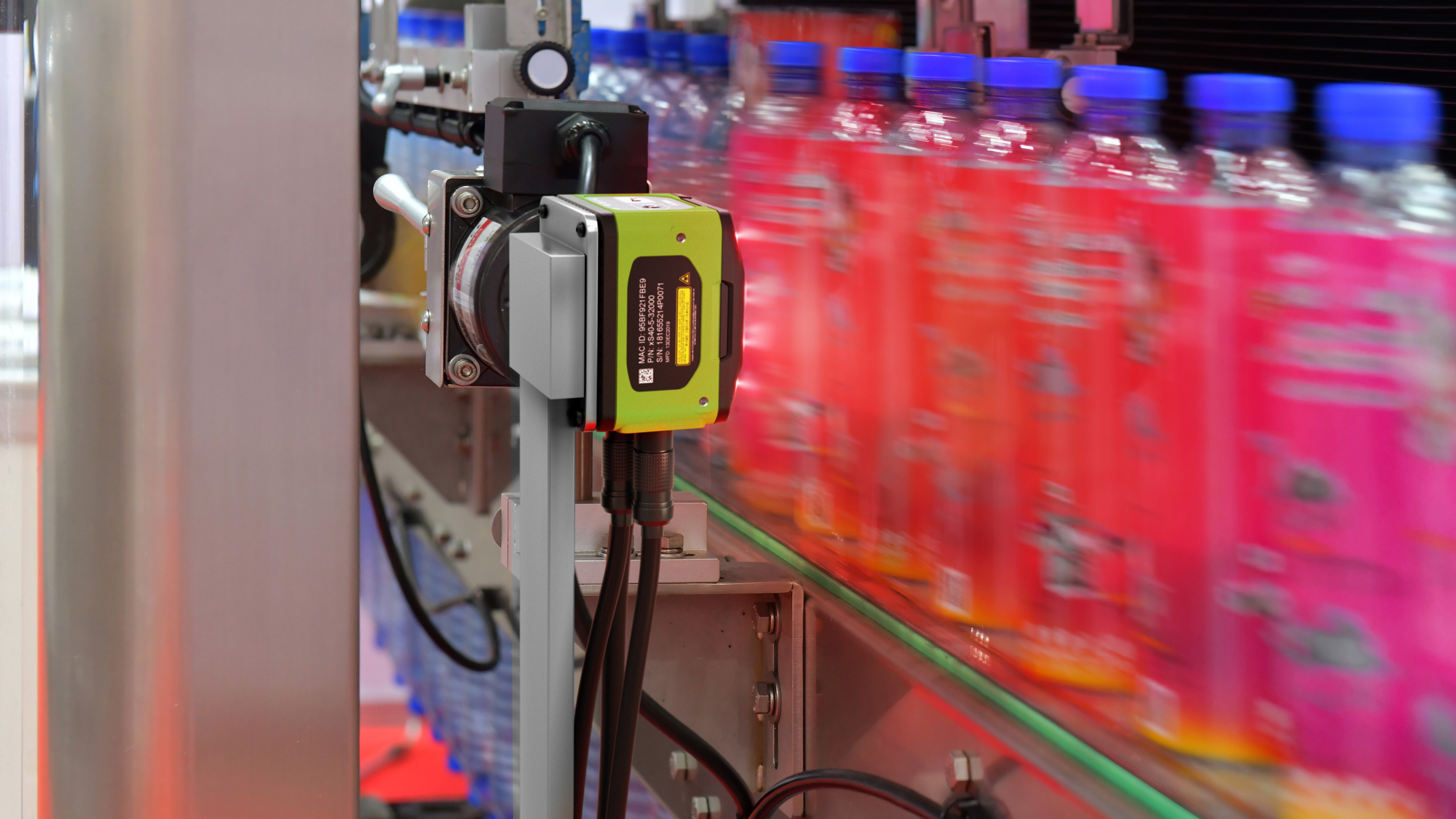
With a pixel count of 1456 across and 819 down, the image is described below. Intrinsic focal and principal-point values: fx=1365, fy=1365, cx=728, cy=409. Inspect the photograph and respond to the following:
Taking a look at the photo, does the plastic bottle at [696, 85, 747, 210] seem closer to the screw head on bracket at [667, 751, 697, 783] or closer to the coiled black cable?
the screw head on bracket at [667, 751, 697, 783]

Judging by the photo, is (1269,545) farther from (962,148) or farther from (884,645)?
(962,148)

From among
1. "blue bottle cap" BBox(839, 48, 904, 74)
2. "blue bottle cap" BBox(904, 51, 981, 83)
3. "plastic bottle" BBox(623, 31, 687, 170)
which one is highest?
"plastic bottle" BBox(623, 31, 687, 170)

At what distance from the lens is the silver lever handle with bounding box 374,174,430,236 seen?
2.79ft

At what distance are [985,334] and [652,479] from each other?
0.99 feet

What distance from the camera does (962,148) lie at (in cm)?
102

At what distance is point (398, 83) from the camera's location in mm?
1523

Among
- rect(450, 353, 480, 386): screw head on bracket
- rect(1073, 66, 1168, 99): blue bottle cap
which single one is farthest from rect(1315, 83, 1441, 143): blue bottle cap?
rect(450, 353, 480, 386): screw head on bracket

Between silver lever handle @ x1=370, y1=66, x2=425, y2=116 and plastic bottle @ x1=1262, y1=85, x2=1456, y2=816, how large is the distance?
1073mm

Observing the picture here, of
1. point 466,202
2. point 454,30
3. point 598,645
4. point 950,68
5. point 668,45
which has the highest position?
point 454,30

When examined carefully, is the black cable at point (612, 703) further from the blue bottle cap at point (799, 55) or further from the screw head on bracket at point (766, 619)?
the blue bottle cap at point (799, 55)

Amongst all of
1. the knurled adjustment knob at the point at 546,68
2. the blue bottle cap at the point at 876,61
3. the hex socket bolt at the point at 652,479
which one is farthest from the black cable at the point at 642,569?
the knurled adjustment knob at the point at 546,68

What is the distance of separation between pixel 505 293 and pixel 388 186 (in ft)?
0.64

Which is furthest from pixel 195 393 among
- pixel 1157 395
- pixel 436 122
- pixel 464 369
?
pixel 436 122

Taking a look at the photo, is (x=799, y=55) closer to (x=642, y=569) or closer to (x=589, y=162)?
(x=589, y=162)
